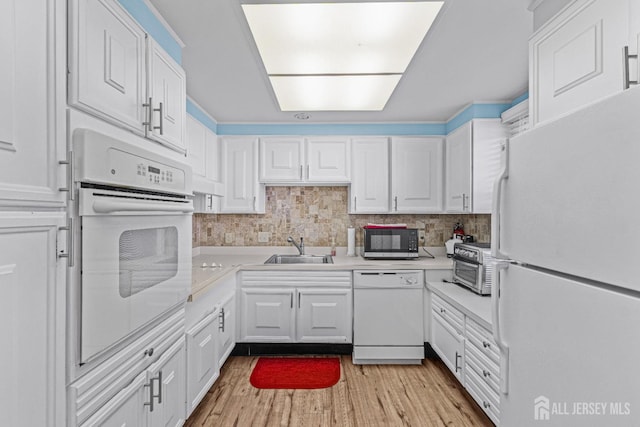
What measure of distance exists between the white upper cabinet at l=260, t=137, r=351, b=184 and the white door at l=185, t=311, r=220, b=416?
61.7 inches

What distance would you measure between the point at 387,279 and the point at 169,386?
196cm

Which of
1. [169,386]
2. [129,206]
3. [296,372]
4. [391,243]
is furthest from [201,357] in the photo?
[391,243]

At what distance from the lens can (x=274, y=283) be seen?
10.1ft

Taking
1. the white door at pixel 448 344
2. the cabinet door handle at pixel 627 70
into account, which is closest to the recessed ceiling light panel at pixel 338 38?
the cabinet door handle at pixel 627 70

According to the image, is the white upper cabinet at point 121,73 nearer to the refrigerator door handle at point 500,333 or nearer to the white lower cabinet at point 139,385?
the white lower cabinet at point 139,385

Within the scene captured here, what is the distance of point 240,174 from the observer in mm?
3447

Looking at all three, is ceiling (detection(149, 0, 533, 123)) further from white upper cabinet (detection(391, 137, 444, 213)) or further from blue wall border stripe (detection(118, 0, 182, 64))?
white upper cabinet (detection(391, 137, 444, 213))

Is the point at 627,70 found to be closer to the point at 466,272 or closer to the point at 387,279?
the point at 466,272

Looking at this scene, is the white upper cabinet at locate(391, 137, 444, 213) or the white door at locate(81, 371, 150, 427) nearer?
the white door at locate(81, 371, 150, 427)

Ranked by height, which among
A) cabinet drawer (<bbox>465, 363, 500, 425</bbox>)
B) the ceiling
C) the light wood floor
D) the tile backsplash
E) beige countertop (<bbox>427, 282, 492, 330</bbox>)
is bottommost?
the light wood floor

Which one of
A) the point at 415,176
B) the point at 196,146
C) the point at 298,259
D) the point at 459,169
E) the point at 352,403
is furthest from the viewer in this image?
the point at 298,259

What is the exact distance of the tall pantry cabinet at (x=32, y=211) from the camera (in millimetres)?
745

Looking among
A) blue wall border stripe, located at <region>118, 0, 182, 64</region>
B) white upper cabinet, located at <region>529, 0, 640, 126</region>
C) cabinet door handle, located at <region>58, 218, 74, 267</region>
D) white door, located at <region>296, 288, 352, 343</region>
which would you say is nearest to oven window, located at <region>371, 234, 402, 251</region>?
white door, located at <region>296, 288, 352, 343</region>

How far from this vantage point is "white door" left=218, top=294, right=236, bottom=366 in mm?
2559
